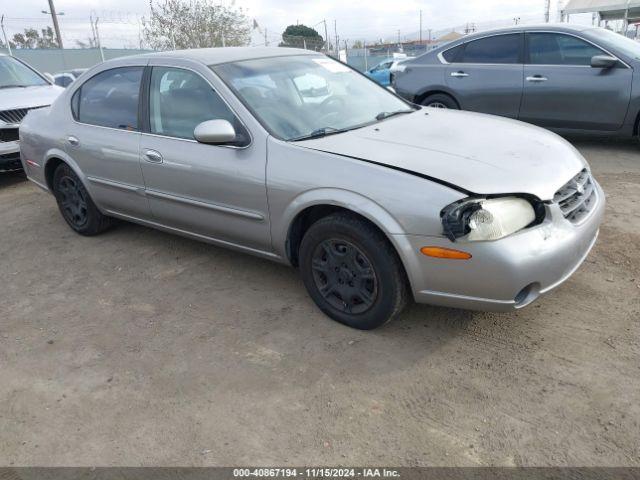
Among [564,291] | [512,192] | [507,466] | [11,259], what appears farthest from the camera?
[11,259]

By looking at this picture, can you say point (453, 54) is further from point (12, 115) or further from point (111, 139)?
point (12, 115)

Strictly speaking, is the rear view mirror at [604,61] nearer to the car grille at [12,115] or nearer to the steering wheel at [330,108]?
the steering wheel at [330,108]

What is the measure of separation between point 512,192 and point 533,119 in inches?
195

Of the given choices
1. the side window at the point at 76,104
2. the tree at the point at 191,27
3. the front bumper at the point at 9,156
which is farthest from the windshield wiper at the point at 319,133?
the tree at the point at 191,27

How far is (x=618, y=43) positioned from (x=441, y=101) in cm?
225

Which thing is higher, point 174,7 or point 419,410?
point 174,7

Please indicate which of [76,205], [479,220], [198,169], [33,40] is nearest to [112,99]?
[76,205]

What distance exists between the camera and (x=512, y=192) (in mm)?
2703

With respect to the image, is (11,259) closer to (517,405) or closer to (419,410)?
(419,410)

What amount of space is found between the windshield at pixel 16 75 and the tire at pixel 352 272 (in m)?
6.92

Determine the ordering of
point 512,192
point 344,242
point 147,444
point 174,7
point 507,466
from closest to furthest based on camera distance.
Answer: point 507,466
point 147,444
point 512,192
point 344,242
point 174,7

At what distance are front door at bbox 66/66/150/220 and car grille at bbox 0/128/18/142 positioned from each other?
2.96 m

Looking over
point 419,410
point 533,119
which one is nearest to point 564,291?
point 419,410

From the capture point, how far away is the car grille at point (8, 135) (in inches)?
278
